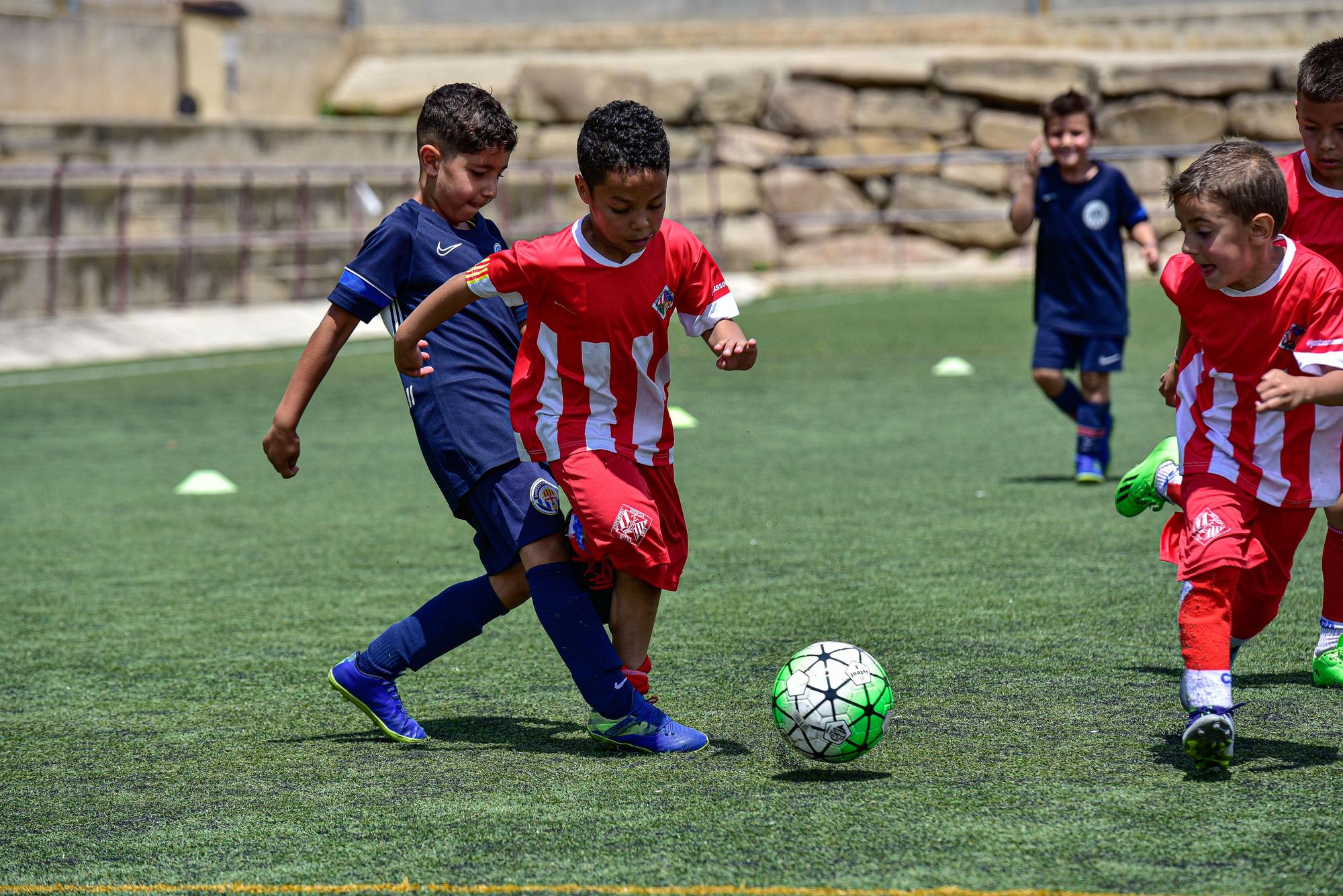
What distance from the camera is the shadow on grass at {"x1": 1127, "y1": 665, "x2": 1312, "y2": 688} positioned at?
169 inches

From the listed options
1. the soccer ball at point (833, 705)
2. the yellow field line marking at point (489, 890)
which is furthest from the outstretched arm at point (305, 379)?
the soccer ball at point (833, 705)

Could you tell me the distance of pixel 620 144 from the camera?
3654 mm

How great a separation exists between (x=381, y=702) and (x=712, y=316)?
123cm

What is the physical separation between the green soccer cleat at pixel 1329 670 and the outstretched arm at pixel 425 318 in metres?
2.31

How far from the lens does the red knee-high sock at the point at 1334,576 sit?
4387 millimetres

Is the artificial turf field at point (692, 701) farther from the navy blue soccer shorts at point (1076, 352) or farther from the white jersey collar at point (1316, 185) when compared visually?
the white jersey collar at point (1316, 185)

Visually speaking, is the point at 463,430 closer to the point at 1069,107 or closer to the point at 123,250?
the point at 1069,107

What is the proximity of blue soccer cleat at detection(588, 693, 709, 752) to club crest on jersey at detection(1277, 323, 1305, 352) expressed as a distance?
5.13 feet

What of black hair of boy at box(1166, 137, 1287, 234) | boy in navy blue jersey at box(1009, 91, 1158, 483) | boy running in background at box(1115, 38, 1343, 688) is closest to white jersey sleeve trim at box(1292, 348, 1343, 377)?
black hair of boy at box(1166, 137, 1287, 234)

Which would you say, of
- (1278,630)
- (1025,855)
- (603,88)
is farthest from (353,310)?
(603,88)

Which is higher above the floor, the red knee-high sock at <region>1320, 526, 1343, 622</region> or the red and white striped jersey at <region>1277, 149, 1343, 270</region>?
the red and white striped jersey at <region>1277, 149, 1343, 270</region>

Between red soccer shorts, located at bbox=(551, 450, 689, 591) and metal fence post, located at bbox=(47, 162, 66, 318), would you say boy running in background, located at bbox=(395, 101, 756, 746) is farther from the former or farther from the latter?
metal fence post, located at bbox=(47, 162, 66, 318)

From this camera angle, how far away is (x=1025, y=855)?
3012 millimetres

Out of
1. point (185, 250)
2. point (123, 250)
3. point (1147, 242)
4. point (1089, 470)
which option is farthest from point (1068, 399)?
point (185, 250)
